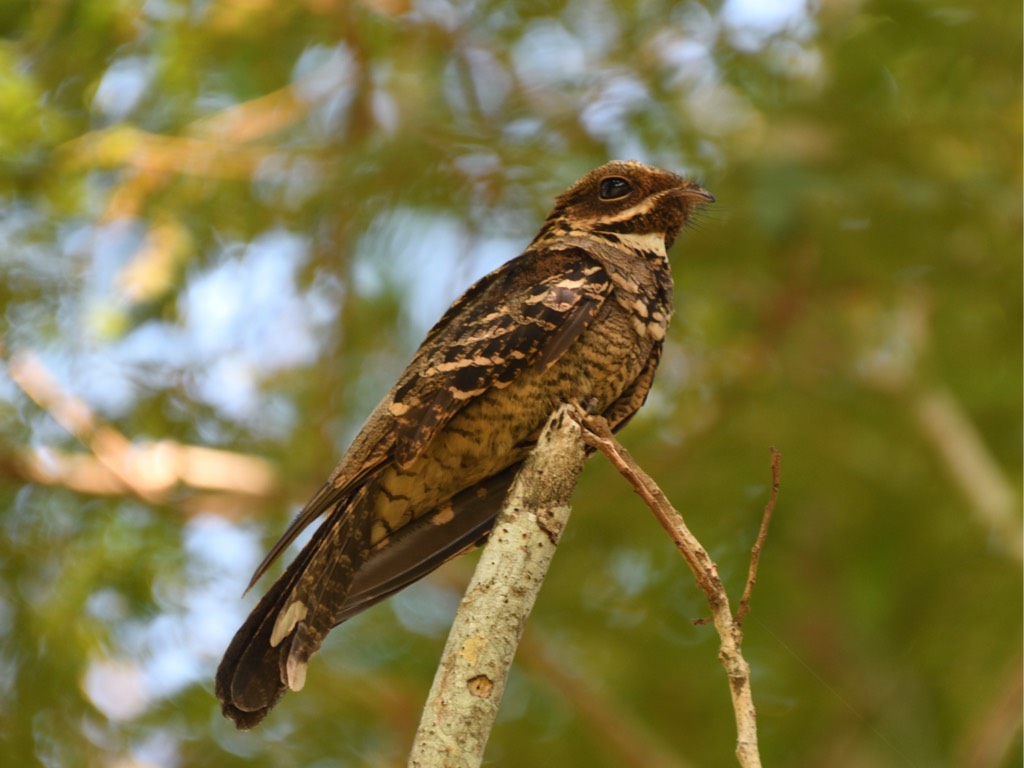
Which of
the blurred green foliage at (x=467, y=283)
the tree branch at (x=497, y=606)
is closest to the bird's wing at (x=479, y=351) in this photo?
the tree branch at (x=497, y=606)

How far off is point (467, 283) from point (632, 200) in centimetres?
241

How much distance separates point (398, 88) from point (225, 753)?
3.58m

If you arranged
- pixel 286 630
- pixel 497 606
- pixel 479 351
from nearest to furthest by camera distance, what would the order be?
pixel 497 606
pixel 286 630
pixel 479 351

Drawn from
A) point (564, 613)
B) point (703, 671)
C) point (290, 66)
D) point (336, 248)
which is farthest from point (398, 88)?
point (703, 671)

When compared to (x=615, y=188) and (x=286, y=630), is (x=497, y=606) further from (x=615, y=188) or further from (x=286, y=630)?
(x=615, y=188)

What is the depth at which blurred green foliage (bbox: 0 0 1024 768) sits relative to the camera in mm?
5941

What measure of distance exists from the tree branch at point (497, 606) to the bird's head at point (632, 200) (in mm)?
1124

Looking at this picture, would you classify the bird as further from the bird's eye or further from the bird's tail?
the bird's eye

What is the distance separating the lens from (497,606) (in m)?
2.72

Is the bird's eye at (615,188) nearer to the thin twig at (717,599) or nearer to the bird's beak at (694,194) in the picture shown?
the bird's beak at (694,194)

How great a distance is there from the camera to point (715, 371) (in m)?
6.72

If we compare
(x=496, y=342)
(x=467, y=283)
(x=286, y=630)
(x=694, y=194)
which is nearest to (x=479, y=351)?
(x=496, y=342)

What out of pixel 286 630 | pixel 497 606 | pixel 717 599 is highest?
pixel 717 599

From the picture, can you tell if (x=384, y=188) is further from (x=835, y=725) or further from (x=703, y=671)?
(x=835, y=725)
